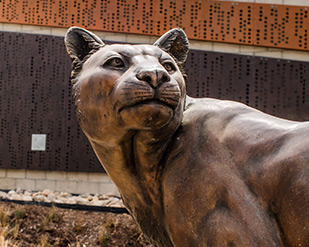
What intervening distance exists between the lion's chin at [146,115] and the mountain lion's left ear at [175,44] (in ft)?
2.08

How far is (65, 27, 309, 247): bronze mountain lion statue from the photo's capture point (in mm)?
1888

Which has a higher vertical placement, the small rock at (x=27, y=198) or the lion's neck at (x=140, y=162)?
the lion's neck at (x=140, y=162)

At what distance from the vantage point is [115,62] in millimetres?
2225

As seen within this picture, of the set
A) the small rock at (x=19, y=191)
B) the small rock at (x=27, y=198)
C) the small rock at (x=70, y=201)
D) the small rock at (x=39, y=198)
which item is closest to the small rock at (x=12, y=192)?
the small rock at (x=19, y=191)

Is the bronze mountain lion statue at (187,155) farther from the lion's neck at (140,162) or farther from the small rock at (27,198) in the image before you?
the small rock at (27,198)

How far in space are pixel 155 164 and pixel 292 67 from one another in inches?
310

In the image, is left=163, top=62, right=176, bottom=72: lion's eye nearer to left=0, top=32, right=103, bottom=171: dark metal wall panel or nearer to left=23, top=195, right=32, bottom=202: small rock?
left=23, top=195, right=32, bottom=202: small rock

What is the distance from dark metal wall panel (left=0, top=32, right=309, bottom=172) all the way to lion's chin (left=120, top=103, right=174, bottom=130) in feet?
23.3

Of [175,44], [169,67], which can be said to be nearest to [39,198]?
[175,44]

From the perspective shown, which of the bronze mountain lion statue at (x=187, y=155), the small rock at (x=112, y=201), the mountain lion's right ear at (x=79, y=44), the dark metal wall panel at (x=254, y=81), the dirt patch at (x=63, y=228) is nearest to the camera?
the bronze mountain lion statue at (x=187, y=155)

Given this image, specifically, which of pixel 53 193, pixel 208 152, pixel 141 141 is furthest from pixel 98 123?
pixel 53 193

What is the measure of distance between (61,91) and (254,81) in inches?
170

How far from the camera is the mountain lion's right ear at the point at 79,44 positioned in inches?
99.1

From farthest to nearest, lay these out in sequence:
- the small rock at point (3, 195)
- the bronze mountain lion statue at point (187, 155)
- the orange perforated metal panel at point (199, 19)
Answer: the orange perforated metal panel at point (199, 19), the small rock at point (3, 195), the bronze mountain lion statue at point (187, 155)
